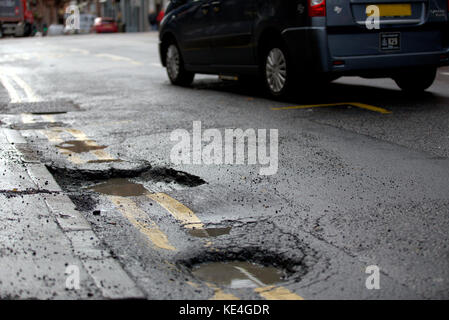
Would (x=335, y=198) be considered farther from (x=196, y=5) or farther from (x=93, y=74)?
(x=93, y=74)

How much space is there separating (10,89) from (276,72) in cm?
535

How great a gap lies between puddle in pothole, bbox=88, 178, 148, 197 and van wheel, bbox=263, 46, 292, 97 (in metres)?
4.12

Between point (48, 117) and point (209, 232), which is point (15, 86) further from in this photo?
point (209, 232)

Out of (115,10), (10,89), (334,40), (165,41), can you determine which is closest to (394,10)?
(334,40)

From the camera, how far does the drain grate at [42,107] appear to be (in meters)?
9.54

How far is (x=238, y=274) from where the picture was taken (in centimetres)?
347

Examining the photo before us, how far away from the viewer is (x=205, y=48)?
1111 cm

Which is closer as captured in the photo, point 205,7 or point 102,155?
point 102,155

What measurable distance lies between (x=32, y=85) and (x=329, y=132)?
7.58 m

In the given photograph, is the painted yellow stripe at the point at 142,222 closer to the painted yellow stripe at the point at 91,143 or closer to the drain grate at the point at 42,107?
the painted yellow stripe at the point at 91,143

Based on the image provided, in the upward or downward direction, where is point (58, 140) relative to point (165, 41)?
downward

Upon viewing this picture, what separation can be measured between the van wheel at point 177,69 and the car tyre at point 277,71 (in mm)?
2827

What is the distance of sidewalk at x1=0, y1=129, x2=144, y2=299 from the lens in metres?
3.07

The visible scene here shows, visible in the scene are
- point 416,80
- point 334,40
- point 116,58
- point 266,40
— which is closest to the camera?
point 334,40
